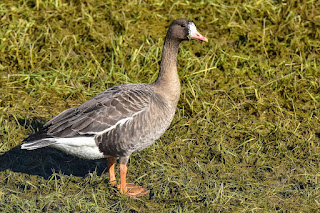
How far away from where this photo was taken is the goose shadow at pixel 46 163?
5.74 metres

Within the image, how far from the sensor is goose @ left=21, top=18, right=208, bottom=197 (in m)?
5.16

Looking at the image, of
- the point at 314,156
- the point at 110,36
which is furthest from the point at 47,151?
the point at 314,156

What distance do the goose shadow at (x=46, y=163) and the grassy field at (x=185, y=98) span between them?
0.06 ft

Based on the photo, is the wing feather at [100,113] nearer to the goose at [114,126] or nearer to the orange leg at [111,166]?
the goose at [114,126]

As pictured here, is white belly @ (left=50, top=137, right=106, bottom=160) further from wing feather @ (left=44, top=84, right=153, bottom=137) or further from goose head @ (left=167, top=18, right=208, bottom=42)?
goose head @ (left=167, top=18, right=208, bottom=42)

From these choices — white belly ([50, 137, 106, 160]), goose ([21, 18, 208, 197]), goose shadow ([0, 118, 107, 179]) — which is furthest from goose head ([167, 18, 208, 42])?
goose shadow ([0, 118, 107, 179])

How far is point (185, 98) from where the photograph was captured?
22.6ft

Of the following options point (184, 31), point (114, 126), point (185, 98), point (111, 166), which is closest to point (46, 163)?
point (111, 166)

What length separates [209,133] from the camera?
6477 mm

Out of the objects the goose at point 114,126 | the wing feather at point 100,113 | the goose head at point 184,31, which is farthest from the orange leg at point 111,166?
the goose head at point 184,31

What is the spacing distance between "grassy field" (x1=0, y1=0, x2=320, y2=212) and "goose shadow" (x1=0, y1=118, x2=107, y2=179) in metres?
0.02

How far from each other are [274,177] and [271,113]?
1384mm

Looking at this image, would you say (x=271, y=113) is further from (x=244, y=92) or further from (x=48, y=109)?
(x=48, y=109)

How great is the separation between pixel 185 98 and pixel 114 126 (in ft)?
6.38
